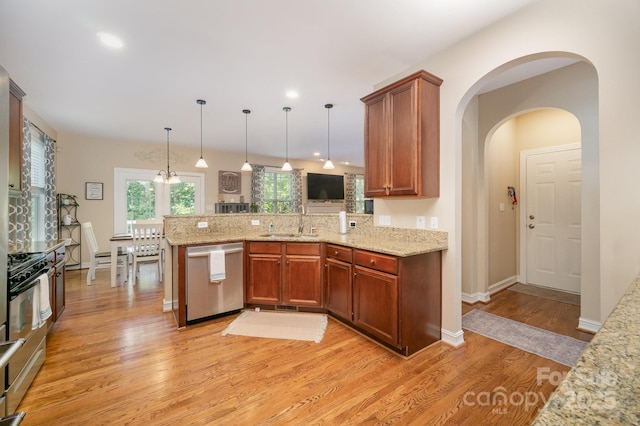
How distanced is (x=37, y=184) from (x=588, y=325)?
7462 millimetres

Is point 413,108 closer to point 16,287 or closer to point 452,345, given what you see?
point 452,345

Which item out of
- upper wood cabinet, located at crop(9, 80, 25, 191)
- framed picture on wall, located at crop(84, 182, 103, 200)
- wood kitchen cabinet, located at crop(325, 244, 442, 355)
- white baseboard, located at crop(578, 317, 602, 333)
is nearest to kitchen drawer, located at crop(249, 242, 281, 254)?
wood kitchen cabinet, located at crop(325, 244, 442, 355)

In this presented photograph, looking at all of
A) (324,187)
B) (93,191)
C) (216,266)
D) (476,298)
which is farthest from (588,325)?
(93,191)

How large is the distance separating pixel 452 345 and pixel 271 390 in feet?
5.35

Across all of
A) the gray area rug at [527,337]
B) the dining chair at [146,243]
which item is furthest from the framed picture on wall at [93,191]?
the gray area rug at [527,337]

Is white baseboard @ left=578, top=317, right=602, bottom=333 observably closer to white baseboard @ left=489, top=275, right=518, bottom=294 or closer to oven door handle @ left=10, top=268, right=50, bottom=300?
white baseboard @ left=489, top=275, right=518, bottom=294

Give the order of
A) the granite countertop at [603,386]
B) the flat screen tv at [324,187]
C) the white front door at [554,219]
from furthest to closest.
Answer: the flat screen tv at [324,187]
the white front door at [554,219]
the granite countertop at [603,386]

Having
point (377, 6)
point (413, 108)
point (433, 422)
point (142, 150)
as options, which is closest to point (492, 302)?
point (433, 422)

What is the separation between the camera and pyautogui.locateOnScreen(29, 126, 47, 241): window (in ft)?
14.2

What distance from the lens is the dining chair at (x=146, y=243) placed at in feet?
14.5

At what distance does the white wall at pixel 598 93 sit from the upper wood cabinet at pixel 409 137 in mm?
109

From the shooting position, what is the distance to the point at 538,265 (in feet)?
13.6

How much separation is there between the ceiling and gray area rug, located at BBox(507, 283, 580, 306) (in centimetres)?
279

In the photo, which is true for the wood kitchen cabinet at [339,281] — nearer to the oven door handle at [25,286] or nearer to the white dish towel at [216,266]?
the white dish towel at [216,266]
